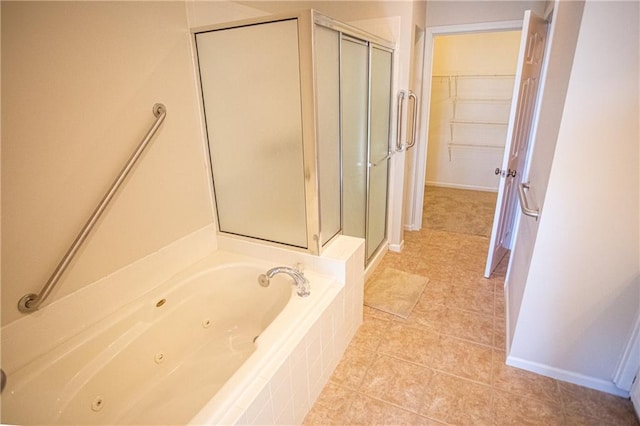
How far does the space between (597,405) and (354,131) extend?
188 centimetres

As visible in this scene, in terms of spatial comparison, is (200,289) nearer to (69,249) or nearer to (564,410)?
(69,249)

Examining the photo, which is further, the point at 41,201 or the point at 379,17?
the point at 379,17

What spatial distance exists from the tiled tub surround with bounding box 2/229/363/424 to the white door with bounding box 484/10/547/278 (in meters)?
1.21

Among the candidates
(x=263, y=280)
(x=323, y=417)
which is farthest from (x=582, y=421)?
(x=263, y=280)

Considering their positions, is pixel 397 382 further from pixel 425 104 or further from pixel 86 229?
pixel 425 104

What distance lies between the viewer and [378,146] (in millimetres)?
2584

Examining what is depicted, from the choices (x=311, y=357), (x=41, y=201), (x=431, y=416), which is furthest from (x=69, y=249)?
(x=431, y=416)

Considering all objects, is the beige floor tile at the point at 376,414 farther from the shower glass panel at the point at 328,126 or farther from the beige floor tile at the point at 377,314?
the shower glass panel at the point at 328,126

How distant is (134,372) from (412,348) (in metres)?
1.46

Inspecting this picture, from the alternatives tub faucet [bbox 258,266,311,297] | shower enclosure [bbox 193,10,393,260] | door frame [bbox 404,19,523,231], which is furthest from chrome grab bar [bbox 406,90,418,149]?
tub faucet [bbox 258,266,311,297]

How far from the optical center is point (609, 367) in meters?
1.59

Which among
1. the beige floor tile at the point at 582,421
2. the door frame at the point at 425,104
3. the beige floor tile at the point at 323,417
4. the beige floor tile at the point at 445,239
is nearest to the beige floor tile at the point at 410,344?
the beige floor tile at the point at 323,417

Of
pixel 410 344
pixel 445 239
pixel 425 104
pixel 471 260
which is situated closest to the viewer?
pixel 410 344

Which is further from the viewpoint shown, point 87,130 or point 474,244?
point 474,244
